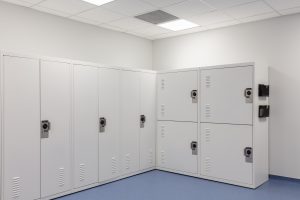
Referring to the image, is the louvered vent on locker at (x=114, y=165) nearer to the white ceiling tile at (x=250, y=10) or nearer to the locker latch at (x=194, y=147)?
the locker latch at (x=194, y=147)

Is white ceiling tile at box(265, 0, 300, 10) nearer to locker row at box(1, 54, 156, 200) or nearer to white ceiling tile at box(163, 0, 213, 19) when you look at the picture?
white ceiling tile at box(163, 0, 213, 19)

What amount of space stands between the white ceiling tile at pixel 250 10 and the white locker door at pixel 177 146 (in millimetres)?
1943

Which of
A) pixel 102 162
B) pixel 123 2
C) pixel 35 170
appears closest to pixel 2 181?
pixel 35 170

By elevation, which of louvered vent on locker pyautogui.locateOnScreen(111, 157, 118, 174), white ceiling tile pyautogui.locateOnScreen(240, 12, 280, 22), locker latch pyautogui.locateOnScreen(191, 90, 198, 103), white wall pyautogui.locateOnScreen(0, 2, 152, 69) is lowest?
louvered vent on locker pyautogui.locateOnScreen(111, 157, 118, 174)

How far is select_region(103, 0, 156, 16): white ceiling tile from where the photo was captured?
12.7 feet

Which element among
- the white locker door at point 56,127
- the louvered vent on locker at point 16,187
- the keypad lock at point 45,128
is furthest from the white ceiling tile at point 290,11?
the louvered vent on locker at point 16,187

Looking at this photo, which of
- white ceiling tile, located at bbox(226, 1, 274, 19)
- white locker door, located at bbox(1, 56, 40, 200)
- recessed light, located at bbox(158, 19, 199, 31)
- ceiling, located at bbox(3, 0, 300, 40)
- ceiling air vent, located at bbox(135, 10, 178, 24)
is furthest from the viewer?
recessed light, located at bbox(158, 19, 199, 31)

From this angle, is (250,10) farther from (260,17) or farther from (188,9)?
(188,9)

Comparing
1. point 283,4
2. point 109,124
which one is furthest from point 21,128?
point 283,4

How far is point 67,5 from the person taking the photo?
3.95 m

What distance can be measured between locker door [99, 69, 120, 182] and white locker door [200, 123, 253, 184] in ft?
4.84

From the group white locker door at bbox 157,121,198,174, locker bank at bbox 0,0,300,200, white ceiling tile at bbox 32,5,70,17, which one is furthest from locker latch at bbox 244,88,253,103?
white ceiling tile at bbox 32,5,70,17

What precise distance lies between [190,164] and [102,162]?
5.12 ft

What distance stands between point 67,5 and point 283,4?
3156 millimetres
